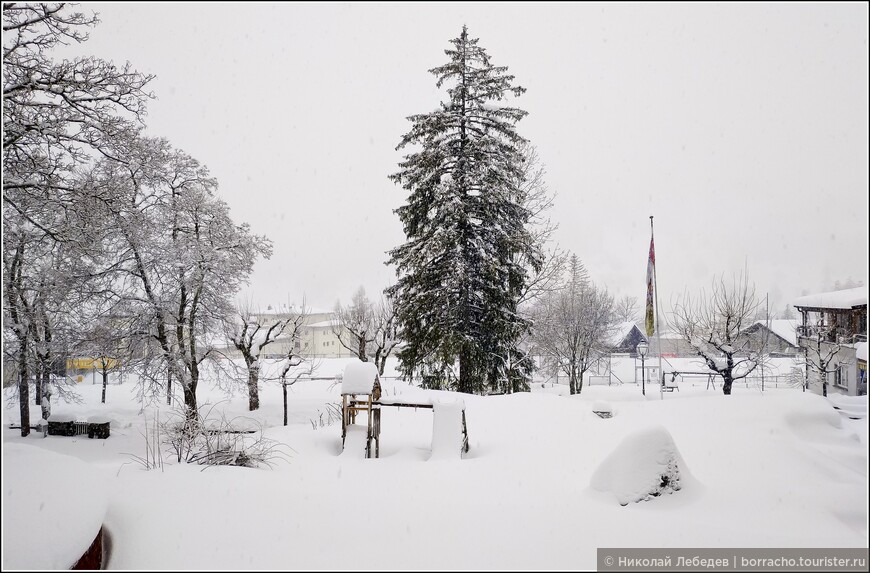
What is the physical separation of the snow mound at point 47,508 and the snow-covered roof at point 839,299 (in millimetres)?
4239

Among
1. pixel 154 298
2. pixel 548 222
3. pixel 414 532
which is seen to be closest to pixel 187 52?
pixel 414 532

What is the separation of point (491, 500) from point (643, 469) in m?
1.26

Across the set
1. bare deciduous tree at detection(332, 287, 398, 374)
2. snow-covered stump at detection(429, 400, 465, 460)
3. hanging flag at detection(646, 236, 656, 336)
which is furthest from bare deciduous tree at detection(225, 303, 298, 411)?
hanging flag at detection(646, 236, 656, 336)

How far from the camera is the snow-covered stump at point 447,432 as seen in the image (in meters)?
5.74

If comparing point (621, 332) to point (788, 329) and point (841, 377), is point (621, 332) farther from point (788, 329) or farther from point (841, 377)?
point (841, 377)

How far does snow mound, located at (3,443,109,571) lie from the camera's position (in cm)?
240

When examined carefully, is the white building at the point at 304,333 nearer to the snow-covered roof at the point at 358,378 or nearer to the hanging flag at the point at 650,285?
the snow-covered roof at the point at 358,378

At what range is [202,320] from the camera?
10.8 m

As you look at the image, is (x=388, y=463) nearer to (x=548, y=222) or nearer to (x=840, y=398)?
(x=840, y=398)

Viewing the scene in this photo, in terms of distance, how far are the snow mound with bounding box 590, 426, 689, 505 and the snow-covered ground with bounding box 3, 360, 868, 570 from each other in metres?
0.01

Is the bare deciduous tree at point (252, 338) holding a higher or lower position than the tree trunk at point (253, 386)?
higher

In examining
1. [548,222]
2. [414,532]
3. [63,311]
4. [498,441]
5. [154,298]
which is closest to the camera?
[414,532]

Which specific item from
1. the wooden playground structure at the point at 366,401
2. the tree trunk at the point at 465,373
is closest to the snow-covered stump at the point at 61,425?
Answer: the wooden playground structure at the point at 366,401

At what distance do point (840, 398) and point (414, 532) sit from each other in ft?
8.16
